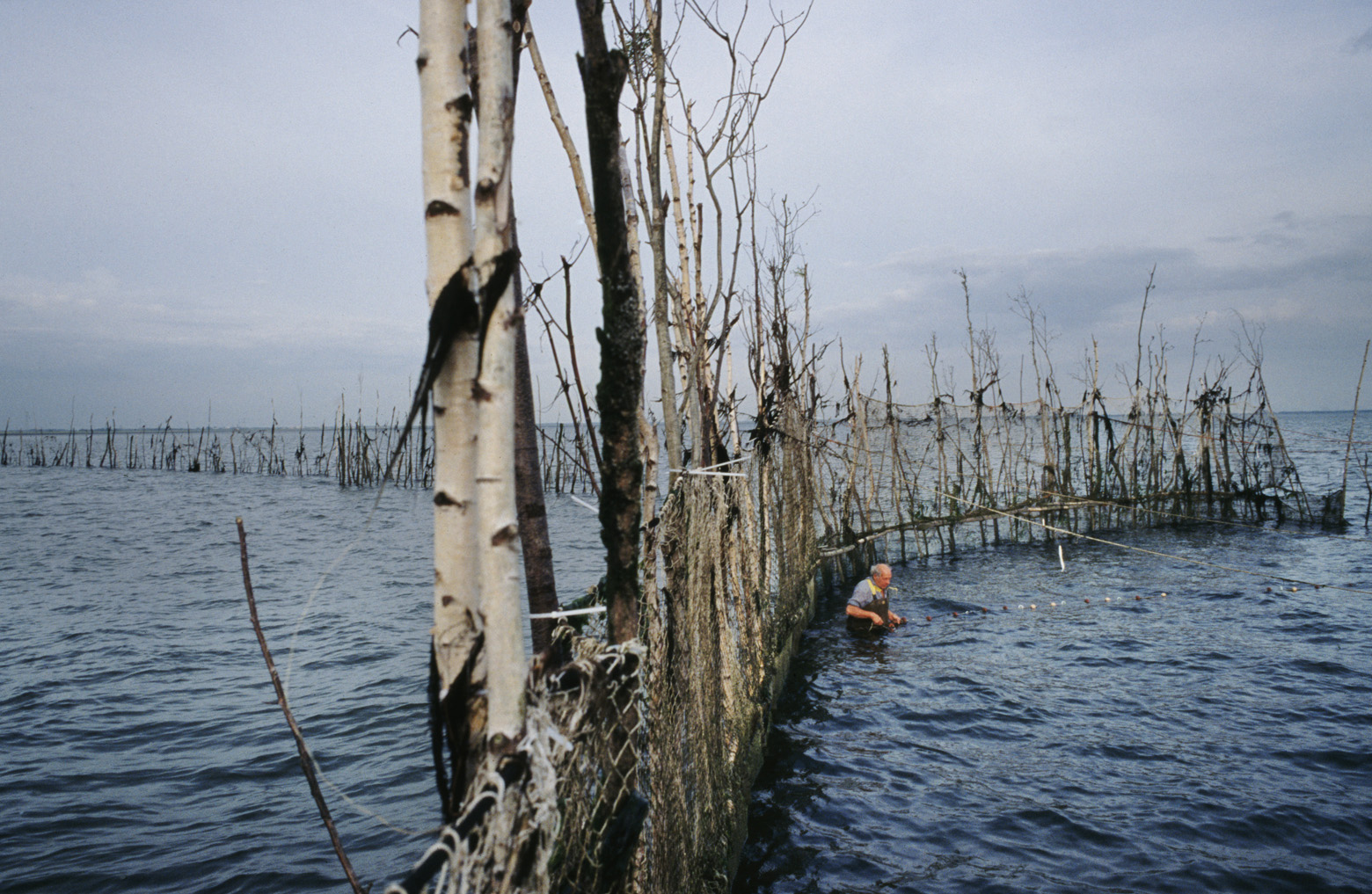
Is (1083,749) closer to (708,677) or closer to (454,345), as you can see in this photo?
(708,677)

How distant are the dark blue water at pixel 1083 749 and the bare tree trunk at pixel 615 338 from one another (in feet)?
8.86

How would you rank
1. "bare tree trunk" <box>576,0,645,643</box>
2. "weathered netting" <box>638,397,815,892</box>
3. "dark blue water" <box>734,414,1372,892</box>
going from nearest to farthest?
1. "bare tree trunk" <box>576,0,645,643</box>
2. "weathered netting" <box>638,397,815,892</box>
3. "dark blue water" <box>734,414,1372,892</box>

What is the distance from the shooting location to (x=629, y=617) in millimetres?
1838

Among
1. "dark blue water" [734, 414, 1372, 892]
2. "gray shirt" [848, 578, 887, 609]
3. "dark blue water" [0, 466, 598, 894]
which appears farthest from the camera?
"gray shirt" [848, 578, 887, 609]

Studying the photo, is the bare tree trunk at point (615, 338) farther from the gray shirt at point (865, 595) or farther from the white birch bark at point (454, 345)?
the gray shirt at point (865, 595)

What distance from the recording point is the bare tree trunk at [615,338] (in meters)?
1.52

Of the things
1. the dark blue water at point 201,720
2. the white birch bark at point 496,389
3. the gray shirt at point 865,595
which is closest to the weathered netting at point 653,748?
the white birch bark at point 496,389

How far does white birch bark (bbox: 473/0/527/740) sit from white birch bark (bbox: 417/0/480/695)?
0.03 metres

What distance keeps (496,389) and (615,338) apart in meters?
0.49

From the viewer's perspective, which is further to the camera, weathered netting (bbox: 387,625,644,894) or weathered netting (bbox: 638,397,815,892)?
weathered netting (bbox: 638,397,815,892)

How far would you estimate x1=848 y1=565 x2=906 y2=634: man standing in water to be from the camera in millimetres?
7828

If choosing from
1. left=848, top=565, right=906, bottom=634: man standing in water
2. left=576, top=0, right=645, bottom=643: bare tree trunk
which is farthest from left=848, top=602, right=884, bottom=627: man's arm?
left=576, top=0, right=645, bottom=643: bare tree trunk

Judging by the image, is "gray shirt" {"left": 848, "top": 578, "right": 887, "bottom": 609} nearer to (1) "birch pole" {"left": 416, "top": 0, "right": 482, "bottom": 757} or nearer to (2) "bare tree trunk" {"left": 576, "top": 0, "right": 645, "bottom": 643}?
(2) "bare tree trunk" {"left": 576, "top": 0, "right": 645, "bottom": 643}

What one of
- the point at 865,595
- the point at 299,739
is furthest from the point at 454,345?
the point at 865,595
